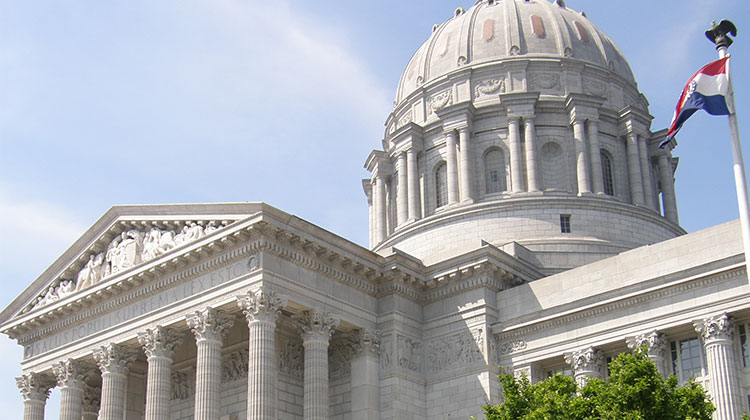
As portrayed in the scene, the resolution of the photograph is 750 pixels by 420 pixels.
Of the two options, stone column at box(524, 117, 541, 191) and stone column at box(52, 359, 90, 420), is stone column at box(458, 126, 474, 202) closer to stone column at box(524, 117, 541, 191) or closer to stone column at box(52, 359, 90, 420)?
stone column at box(524, 117, 541, 191)

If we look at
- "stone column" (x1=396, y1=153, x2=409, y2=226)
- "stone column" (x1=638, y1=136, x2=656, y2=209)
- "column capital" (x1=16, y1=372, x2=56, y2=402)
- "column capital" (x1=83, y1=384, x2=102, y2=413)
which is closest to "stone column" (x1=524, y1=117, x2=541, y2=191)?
"stone column" (x1=638, y1=136, x2=656, y2=209)

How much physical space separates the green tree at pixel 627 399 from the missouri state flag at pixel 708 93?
18.8 ft

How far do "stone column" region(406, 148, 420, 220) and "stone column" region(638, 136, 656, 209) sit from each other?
444 inches

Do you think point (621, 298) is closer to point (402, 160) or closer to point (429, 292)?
point (429, 292)

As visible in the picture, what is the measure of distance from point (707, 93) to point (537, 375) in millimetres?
16217

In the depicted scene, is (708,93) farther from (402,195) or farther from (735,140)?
(402,195)

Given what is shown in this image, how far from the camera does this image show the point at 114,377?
38.0 metres

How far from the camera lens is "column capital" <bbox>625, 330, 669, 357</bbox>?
3338 cm

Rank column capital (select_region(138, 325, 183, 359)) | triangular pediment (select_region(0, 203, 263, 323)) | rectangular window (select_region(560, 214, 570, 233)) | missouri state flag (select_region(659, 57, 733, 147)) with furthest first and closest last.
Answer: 1. rectangular window (select_region(560, 214, 570, 233))
2. column capital (select_region(138, 325, 183, 359))
3. triangular pediment (select_region(0, 203, 263, 323))
4. missouri state flag (select_region(659, 57, 733, 147))

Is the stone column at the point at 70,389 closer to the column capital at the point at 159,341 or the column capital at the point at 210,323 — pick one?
the column capital at the point at 159,341

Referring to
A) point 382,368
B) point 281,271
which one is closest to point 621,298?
point 382,368

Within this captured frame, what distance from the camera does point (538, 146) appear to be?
49.5 metres

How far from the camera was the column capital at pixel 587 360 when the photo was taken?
34.9 meters

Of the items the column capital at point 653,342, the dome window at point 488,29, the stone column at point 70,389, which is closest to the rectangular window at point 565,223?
the dome window at point 488,29
